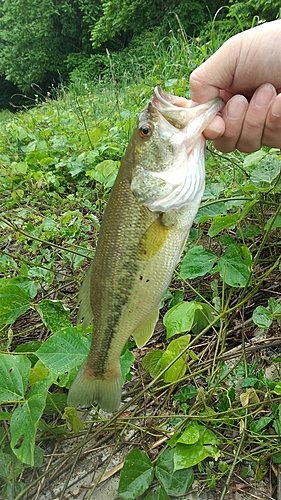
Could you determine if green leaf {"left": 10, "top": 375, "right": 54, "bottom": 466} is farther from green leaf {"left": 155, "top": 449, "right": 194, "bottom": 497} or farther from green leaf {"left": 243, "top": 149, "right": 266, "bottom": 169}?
green leaf {"left": 243, "top": 149, "right": 266, "bottom": 169}

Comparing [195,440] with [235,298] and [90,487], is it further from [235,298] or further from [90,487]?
[235,298]

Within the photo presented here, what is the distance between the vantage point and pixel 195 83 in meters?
1.83

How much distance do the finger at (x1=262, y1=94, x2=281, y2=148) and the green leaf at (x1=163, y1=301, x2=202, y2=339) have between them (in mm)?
823

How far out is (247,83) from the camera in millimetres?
1867

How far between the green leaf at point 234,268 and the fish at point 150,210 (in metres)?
0.54

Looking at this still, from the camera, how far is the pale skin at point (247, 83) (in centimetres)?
174

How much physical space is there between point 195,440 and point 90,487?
0.57 meters

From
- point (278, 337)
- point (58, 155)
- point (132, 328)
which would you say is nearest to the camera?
point (132, 328)

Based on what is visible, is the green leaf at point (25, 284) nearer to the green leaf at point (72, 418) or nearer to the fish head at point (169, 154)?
the green leaf at point (72, 418)

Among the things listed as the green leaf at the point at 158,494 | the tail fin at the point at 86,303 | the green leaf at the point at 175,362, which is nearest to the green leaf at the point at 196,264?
the green leaf at the point at 175,362

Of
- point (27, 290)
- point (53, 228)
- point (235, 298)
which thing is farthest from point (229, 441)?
point (53, 228)

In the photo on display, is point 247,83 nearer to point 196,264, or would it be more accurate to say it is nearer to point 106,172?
point 196,264

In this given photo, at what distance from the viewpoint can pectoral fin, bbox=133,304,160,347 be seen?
1651mm

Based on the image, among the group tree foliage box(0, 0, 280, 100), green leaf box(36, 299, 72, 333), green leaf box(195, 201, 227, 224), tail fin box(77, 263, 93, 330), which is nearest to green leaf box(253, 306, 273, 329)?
green leaf box(195, 201, 227, 224)
